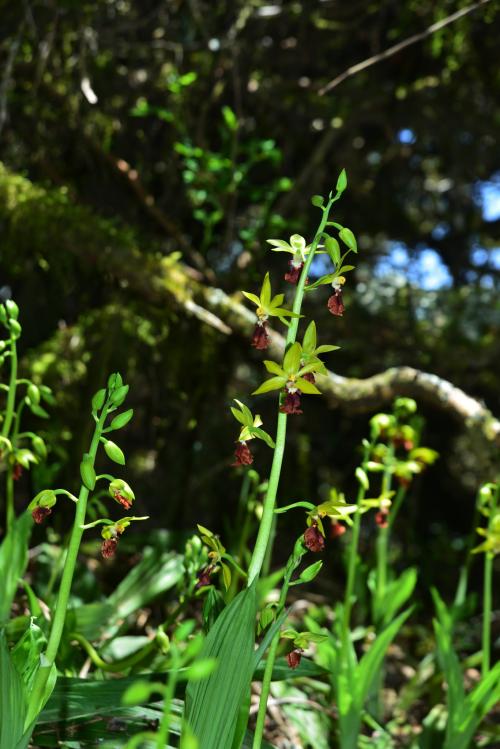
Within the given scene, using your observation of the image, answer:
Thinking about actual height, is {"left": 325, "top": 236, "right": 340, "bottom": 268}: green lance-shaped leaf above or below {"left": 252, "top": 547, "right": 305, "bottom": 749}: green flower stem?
above

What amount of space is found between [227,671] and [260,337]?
1.87ft

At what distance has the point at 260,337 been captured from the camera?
1.42m

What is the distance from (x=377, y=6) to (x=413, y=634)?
308 cm

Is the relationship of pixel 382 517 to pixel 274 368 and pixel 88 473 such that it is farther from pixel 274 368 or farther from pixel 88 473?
pixel 88 473

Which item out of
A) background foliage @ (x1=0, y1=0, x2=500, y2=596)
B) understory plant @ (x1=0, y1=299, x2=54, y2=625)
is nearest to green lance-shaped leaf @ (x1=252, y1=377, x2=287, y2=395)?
understory plant @ (x1=0, y1=299, x2=54, y2=625)

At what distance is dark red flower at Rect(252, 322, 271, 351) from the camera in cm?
141

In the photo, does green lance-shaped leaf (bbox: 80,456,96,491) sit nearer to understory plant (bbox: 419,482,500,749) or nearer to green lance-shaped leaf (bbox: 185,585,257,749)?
green lance-shaped leaf (bbox: 185,585,257,749)

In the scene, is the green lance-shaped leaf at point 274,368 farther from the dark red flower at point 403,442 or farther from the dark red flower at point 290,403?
the dark red flower at point 403,442

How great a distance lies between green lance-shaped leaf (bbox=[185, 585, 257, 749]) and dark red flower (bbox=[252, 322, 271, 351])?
0.43 meters

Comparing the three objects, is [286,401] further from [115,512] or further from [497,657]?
[497,657]

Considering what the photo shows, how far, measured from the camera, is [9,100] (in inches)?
137

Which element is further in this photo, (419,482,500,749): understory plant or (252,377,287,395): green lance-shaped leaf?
(419,482,500,749): understory plant

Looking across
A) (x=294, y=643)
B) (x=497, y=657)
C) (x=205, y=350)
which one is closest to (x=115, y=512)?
(x=205, y=350)

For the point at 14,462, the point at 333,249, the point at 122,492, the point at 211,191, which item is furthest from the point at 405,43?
the point at 122,492
